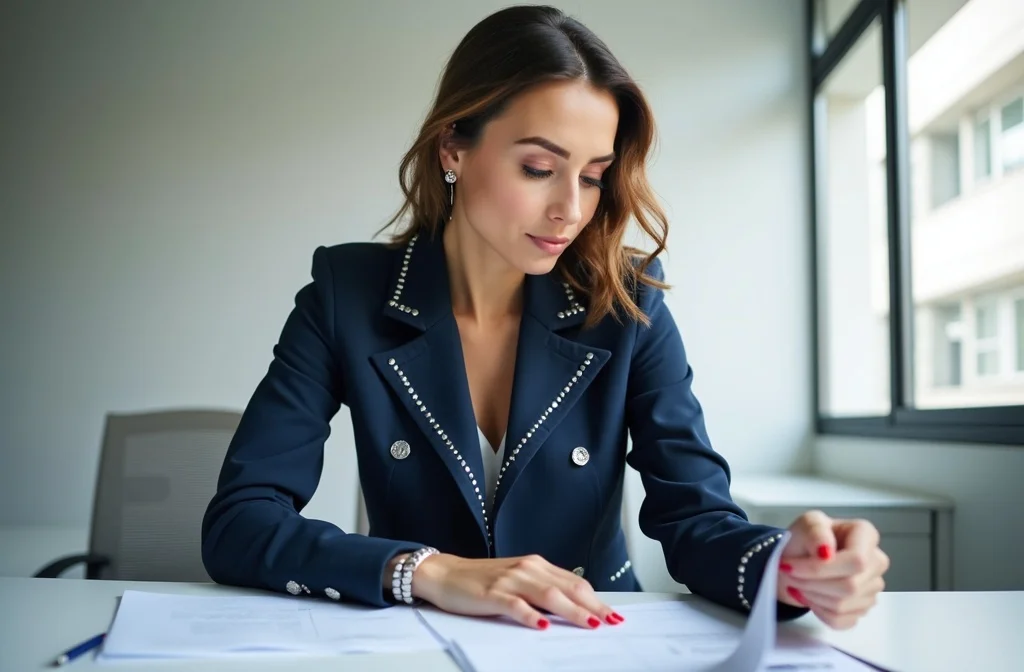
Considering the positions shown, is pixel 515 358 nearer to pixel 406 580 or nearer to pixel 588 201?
pixel 588 201

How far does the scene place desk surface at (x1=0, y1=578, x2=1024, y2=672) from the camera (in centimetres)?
78

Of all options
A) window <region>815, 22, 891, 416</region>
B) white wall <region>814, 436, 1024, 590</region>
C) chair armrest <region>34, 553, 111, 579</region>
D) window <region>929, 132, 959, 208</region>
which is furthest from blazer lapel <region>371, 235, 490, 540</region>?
window <region>815, 22, 891, 416</region>

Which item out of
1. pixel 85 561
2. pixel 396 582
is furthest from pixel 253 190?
pixel 396 582

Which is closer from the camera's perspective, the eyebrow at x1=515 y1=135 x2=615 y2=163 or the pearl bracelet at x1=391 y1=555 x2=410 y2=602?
the pearl bracelet at x1=391 y1=555 x2=410 y2=602

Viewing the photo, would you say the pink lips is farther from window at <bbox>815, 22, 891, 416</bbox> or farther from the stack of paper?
window at <bbox>815, 22, 891, 416</bbox>

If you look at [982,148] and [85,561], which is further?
[982,148]

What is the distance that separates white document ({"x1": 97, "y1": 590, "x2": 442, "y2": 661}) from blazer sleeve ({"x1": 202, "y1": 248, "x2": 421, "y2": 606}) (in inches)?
1.4

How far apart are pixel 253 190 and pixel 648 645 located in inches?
125

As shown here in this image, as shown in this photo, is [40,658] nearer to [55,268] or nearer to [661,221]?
[661,221]

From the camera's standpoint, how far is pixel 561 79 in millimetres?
1368

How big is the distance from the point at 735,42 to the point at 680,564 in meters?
3.14

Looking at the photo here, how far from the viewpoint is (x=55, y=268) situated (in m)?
3.61

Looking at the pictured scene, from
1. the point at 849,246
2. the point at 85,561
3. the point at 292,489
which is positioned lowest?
the point at 85,561

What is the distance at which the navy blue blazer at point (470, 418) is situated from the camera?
128 centimetres
